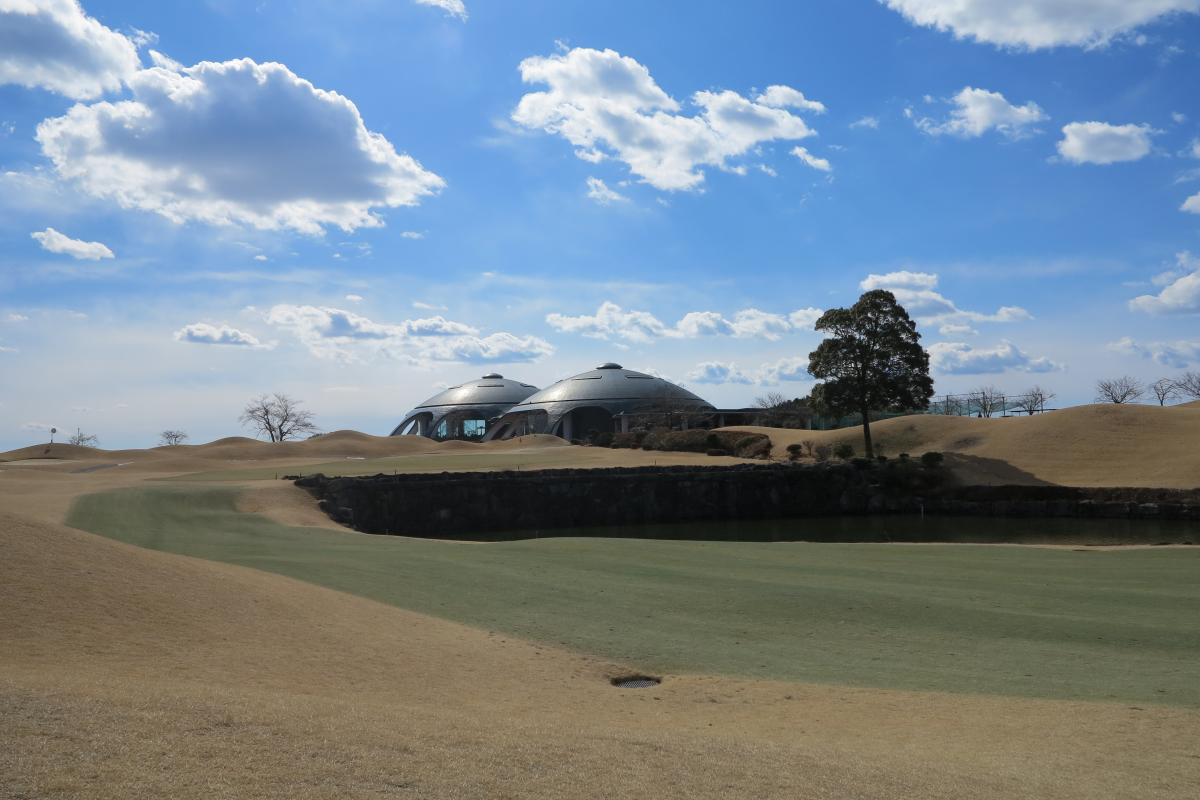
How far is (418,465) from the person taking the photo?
48031mm

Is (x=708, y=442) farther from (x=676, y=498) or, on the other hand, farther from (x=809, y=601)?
(x=809, y=601)

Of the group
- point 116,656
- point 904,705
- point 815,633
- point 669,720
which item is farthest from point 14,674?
point 815,633

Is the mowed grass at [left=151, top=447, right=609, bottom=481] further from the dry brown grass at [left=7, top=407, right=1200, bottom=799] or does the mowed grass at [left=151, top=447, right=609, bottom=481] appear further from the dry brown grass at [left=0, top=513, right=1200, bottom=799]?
the dry brown grass at [left=0, top=513, right=1200, bottom=799]

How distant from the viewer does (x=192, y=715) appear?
17.8ft

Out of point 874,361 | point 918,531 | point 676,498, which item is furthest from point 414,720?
point 874,361

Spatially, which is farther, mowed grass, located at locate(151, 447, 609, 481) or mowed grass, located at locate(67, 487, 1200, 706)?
mowed grass, located at locate(151, 447, 609, 481)

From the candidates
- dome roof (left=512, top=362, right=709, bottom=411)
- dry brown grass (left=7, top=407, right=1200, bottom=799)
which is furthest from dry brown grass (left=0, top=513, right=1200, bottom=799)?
dome roof (left=512, top=362, right=709, bottom=411)

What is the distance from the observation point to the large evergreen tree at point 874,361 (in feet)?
162

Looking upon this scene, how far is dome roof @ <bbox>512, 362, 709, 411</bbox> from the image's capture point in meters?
92.6

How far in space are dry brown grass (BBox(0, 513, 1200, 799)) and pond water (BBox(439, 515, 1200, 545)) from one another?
20675mm

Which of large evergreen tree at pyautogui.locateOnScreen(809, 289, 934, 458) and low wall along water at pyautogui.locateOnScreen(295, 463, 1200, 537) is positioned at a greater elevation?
large evergreen tree at pyautogui.locateOnScreen(809, 289, 934, 458)

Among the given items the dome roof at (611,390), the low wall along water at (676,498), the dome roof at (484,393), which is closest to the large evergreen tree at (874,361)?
the low wall along water at (676,498)

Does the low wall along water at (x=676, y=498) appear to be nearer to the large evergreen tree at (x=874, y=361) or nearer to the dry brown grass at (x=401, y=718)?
the large evergreen tree at (x=874, y=361)

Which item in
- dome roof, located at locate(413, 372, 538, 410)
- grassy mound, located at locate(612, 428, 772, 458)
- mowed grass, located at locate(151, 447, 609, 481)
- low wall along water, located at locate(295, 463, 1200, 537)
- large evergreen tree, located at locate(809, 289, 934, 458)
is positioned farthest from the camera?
dome roof, located at locate(413, 372, 538, 410)
